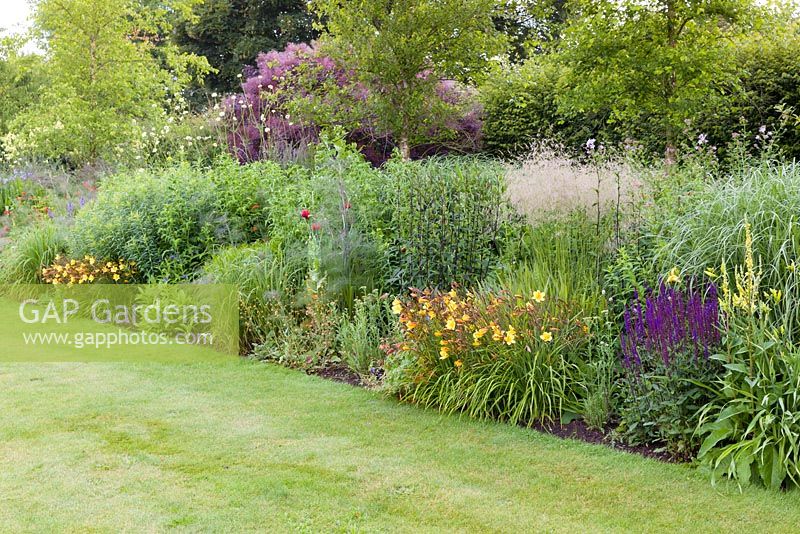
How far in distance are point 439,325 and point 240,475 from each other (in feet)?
5.08

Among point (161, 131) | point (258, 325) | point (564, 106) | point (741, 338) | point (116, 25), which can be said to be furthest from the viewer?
point (116, 25)

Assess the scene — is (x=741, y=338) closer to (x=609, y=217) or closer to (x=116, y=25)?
(x=609, y=217)

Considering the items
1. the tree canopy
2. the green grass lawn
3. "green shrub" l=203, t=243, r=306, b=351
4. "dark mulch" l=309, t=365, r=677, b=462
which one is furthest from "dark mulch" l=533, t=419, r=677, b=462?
the tree canopy

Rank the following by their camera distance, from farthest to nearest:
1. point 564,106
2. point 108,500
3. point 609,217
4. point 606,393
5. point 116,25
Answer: point 116,25, point 564,106, point 609,217, point 606,393, point 108,500

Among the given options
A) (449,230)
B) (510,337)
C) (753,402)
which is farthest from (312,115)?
(753,402)

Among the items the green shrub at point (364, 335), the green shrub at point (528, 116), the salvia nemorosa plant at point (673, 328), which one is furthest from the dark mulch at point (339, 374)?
the green shrub at point (528, 116)

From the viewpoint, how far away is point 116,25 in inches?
481

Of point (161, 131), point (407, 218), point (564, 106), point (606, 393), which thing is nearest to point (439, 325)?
point (606, 393)

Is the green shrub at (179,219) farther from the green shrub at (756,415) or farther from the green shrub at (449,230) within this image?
the green shrub at (756,415)

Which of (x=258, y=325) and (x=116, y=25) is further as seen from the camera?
(x=116, y=25)

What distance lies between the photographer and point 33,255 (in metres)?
8.69

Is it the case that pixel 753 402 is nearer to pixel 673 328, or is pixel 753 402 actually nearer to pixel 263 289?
A: pixel 673 328

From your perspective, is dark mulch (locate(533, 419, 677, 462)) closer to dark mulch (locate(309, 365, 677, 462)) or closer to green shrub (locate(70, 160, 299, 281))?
dark mulch (locate(309, 365, 677, 462))

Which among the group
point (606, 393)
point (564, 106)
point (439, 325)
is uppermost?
point (564, 106)
